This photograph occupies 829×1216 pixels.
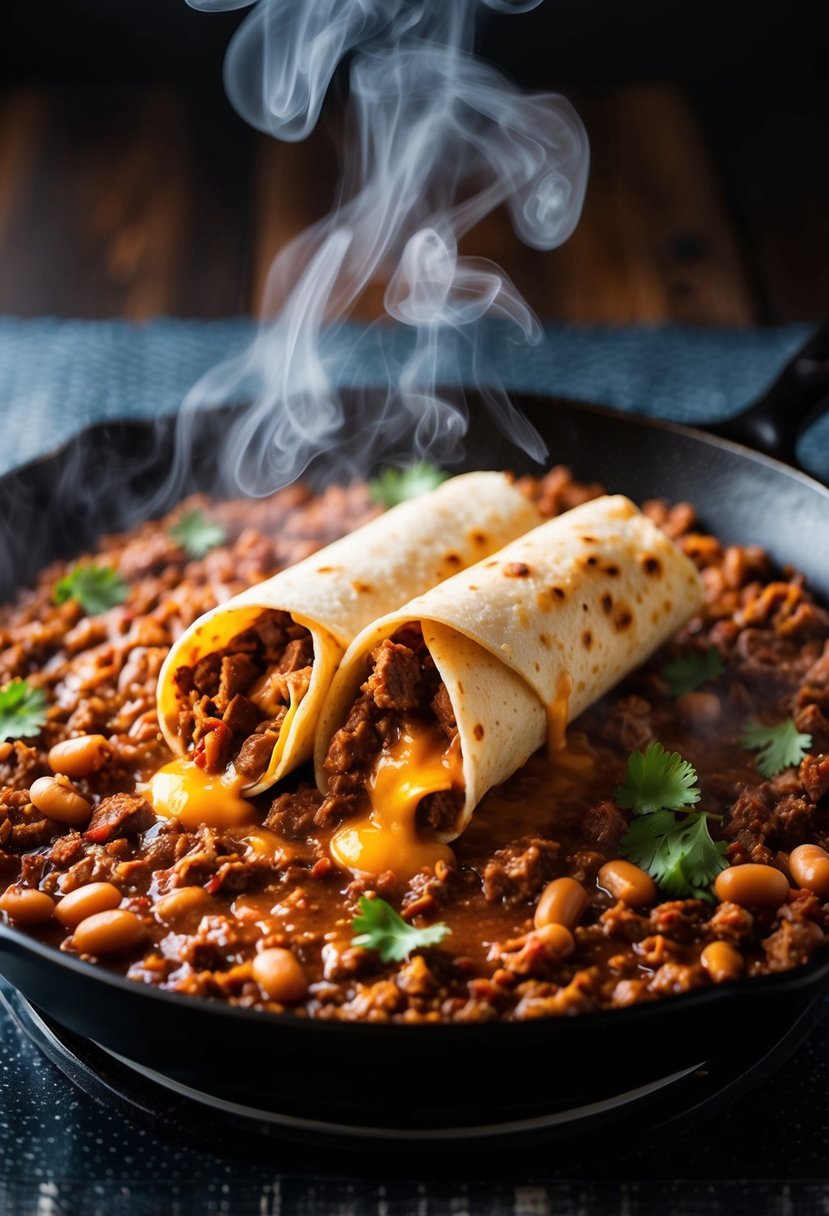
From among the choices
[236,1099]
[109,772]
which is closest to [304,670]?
[109,772]

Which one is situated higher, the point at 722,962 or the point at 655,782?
the point at 655,782

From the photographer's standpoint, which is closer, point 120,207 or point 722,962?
point 722,962

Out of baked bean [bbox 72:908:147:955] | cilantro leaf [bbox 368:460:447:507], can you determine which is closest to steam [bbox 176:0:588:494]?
cilantro leaf [bbox 368:460:447:507]

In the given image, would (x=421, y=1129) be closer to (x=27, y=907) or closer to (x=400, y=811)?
(x=400, y=811)

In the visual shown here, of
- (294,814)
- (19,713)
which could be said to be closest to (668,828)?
(294,814)

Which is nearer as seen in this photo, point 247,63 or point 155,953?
point 155,953

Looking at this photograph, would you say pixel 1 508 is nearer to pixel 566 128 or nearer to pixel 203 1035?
pixel 203 1035

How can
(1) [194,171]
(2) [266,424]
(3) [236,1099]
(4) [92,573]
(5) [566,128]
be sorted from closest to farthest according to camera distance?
(3) [236,1099] → (4) [92,573] → (2) [266,424] → (5) [566,128] → (1) [194,171]

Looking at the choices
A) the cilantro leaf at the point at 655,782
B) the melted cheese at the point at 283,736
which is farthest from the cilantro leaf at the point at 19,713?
the cilantro leaf at the point at 655,782
